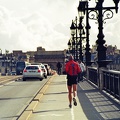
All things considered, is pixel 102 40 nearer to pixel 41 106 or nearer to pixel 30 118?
pixel 41 106

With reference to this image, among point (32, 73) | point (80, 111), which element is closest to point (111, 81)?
point (80, 111)

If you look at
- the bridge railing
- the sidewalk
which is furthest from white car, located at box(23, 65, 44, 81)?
the sidewalk

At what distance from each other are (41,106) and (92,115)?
118 inches

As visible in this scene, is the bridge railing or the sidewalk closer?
the sidewalk

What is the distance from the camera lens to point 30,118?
1188cm

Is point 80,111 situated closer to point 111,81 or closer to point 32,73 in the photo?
point 111,81

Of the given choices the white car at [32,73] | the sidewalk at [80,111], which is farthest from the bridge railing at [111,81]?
the white car at [32,73]

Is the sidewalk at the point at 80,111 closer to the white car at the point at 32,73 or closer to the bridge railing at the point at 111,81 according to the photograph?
the bridge railing at the point at 111,81

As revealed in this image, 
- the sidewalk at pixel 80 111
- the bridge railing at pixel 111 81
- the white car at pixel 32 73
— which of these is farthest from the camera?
the white car at pixel 32 73

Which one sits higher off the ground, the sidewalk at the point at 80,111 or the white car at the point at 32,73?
the white car at the point at 32,73

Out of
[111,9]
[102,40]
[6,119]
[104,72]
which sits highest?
[111,9]

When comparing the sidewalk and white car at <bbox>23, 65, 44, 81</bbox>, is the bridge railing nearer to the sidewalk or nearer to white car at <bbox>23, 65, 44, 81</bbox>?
the sidewalk

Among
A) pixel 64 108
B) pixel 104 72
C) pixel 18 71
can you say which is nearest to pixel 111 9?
pixel 104 72

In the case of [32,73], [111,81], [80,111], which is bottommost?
[80,111]
